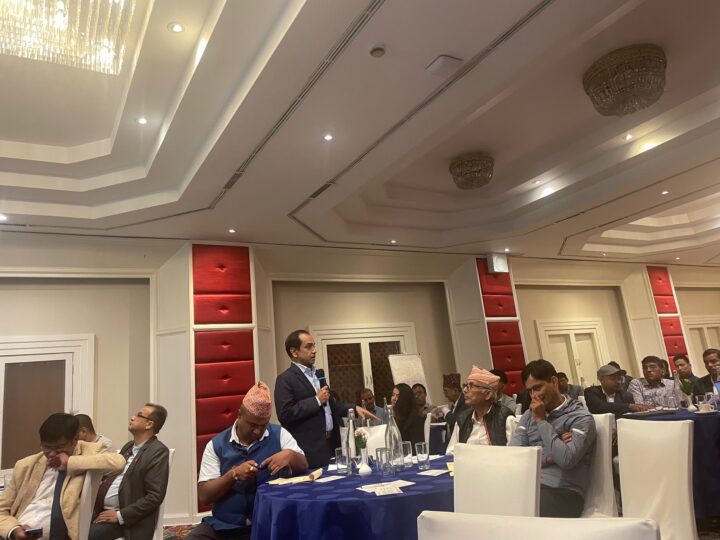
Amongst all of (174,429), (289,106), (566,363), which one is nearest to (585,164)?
(289,106)

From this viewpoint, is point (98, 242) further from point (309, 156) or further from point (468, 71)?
point (468, 71)

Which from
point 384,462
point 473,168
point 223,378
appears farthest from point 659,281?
point 384,462

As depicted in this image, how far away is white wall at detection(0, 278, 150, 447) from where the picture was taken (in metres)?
5.43

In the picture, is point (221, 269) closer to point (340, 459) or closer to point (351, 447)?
point (340, 459)

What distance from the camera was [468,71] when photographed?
321 cm

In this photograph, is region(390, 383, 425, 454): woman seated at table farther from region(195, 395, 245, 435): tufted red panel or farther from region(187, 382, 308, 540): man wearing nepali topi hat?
region(187, 382, 308, 540): man wearing nepali topi hat

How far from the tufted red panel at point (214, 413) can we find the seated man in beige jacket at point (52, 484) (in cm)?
274

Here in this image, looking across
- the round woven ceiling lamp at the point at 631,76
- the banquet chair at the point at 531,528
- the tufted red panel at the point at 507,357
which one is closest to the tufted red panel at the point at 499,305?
the tufted red panel at the point at 507,357

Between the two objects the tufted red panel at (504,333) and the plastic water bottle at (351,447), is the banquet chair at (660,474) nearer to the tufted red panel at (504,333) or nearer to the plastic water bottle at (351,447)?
the plastic water bottle at (351,447)

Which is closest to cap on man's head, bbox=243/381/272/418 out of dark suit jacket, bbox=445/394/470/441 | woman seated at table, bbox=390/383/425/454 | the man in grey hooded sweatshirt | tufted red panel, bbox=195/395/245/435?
the man in grey hooded sweatshirt

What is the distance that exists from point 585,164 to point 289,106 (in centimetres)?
358

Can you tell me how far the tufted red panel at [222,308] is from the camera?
561 centimetres

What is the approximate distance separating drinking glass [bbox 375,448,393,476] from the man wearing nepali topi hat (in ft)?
1.34

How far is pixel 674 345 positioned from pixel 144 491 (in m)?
9.48
